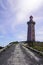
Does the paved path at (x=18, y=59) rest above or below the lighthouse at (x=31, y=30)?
below

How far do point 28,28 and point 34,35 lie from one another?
9124mm

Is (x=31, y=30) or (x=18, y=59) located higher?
(x=31, y=30)

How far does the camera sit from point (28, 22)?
16338cm

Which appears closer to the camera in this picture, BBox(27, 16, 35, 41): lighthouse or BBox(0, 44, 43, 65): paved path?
BBox(0, 44, 43, 65): paved path

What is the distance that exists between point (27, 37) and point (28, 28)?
1158cm

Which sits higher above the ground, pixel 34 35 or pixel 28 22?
pixel 28 22

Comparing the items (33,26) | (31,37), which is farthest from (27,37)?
(33,26)

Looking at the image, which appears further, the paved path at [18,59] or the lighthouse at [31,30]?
the lighthouse at [31,30]

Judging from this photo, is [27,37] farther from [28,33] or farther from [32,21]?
[32,21]

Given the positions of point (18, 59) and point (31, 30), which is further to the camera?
point (31, 30)

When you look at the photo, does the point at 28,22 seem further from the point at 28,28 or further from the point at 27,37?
the point at 27,37

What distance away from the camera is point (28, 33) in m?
156

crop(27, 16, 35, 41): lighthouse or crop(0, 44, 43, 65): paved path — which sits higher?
crop(27, 16, 35, 41): lighthouse

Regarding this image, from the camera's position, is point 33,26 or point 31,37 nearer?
point 31,37
